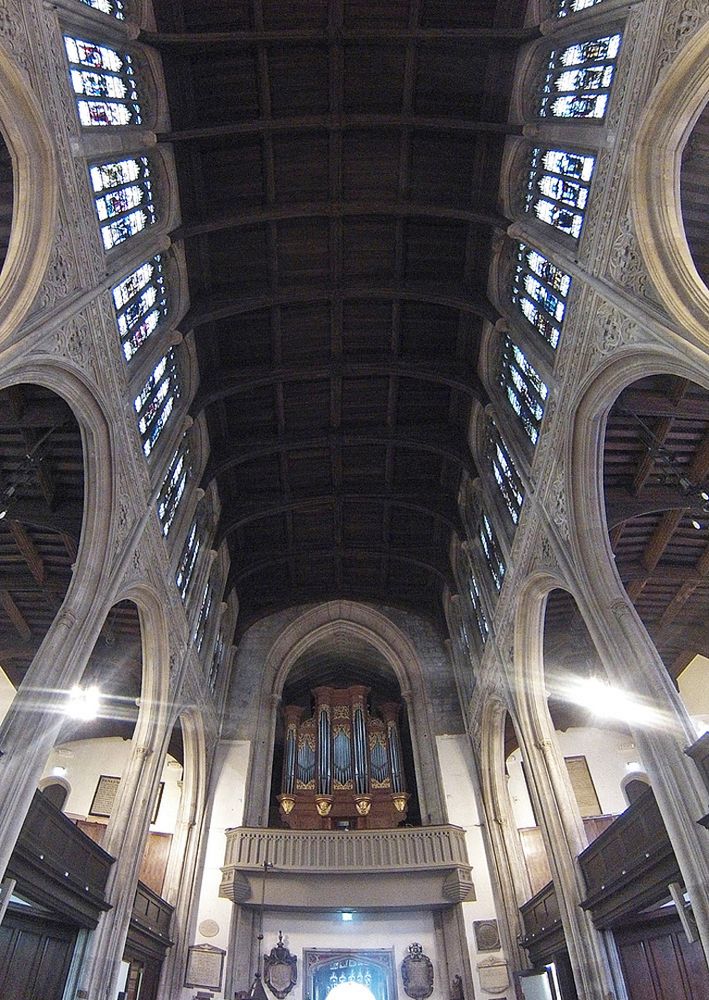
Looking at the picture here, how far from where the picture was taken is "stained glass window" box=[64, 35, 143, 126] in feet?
26.8

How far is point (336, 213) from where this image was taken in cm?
1175

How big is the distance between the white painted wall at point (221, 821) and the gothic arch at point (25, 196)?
43.0ft

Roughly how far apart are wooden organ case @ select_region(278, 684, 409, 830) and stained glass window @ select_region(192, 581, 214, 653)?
4.78m

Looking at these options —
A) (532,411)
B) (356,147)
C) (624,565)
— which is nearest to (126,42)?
(356,147)

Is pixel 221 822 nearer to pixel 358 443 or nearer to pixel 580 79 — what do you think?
pixel 358 443

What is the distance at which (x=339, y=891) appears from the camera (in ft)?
44.7

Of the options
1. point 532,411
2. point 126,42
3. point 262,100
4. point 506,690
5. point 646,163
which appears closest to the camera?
point 646,163

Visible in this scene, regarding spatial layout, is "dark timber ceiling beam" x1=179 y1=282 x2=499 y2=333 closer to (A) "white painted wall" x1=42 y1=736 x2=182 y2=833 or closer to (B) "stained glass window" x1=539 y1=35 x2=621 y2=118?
(B) "stained glass window" x1=539 y1=35 x2=621 y2=118

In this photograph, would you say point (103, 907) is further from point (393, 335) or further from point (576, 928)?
point (393, 335)

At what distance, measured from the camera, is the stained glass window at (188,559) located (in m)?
13.7

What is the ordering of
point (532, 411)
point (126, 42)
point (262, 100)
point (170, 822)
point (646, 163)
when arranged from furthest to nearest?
point (170, 822), point (532, 411), point (262, 100), point (126, 42), point (646, 163)

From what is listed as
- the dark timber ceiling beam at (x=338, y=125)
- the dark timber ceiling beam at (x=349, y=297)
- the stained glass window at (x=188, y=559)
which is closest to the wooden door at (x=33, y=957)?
the stained glass window at (x=188, y=559)

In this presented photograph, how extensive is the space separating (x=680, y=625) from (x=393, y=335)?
9.40 meters

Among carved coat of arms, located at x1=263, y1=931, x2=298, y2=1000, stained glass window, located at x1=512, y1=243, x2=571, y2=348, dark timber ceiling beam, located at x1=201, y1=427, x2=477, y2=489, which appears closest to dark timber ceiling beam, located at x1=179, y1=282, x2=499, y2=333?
stained glass window, located at x1=512, y1=243, x2=571, y2=348
